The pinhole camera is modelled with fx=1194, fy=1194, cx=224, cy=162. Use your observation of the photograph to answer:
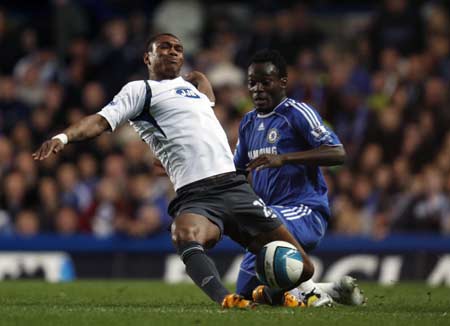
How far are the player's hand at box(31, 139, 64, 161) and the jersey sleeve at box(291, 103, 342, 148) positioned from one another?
2.13 m

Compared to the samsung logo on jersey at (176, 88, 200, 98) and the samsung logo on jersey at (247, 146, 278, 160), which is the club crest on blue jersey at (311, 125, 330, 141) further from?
the samsung logo on jersey at (176, 88, 200, 98)

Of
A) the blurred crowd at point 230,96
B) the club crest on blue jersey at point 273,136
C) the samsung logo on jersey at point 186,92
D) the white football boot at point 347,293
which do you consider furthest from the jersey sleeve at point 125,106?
the blurred crowd at point 230,96

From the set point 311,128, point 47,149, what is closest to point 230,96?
point 311,128

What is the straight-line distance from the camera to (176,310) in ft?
27.3

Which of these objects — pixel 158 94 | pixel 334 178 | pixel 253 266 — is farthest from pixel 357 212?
pixel 158 94

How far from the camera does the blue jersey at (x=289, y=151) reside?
920 centimetres

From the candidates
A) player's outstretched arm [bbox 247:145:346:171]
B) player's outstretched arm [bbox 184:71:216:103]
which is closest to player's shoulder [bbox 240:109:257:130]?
player's outstretched arm [bbox 184:71:216:103]

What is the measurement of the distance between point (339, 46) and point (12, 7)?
6649 millimetres

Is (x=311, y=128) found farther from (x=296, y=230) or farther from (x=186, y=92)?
(x=186, y=92)

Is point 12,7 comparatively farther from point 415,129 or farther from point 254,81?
point 254,81

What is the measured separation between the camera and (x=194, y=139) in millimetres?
8570

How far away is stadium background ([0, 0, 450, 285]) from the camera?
1469 cm

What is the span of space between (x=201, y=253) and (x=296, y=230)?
1161 millimetres

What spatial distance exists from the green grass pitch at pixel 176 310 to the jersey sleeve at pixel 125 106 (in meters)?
1.32
